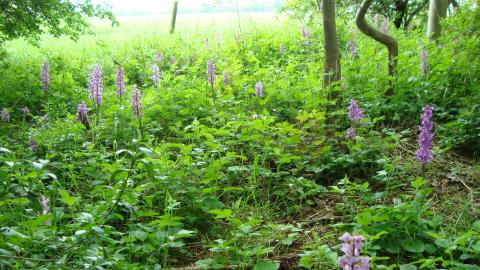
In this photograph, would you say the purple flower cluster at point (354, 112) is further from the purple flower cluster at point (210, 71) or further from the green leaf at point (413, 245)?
the purple flower cluster at point (210, 71)

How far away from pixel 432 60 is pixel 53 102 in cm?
449

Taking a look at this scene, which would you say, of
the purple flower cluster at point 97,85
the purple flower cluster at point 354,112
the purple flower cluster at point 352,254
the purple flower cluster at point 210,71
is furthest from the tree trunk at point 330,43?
the purple flower cluster at point 352,254

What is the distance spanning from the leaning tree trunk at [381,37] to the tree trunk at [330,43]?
0.29m

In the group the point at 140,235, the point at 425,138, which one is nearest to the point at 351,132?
the point at 425,138

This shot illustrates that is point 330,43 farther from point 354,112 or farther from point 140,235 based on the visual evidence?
point 140,235

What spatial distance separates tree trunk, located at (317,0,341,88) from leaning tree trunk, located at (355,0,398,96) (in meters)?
0.29

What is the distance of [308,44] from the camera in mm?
8023

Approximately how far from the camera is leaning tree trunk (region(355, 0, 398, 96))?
468 cm

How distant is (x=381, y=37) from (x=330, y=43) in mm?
689

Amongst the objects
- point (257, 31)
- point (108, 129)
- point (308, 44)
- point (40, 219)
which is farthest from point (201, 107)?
point (257, 31)

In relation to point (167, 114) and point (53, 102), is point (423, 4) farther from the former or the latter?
point (53, 102)

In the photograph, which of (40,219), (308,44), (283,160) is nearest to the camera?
(40,219)

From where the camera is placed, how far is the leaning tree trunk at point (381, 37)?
468cm

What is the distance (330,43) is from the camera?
472cm
